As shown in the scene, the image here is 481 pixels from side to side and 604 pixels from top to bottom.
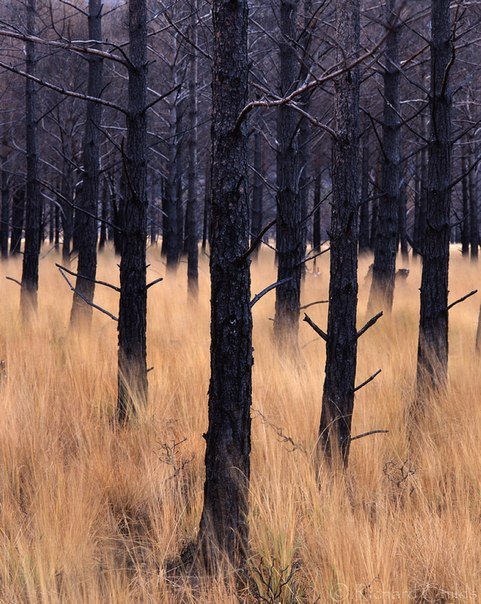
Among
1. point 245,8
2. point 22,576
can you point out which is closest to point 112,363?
point 22,576

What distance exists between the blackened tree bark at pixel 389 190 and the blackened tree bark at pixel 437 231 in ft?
11.1

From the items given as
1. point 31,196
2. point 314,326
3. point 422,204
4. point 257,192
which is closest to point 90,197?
point 31,196

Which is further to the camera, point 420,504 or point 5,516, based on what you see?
point 420,504

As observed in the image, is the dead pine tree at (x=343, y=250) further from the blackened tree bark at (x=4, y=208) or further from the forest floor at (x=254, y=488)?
the blackened tree bark at (x=4, y=208)

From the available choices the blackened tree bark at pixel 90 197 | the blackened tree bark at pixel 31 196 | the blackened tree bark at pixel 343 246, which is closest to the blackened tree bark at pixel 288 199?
the blackened tree bark at pixel 90 197

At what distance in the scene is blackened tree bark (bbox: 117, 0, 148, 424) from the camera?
17.3ft

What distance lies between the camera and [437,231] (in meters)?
5.66

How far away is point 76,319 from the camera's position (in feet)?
29.1

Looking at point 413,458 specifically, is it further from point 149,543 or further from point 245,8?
point 245,8

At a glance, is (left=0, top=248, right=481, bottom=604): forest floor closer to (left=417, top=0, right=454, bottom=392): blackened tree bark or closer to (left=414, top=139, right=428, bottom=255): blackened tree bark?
(left=417, top=0, right=454, bottom=392): blackened tree bark

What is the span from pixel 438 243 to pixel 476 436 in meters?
1.71

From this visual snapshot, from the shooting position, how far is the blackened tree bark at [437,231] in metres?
5.61

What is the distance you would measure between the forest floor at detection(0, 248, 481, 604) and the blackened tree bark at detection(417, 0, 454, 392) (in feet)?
0.94

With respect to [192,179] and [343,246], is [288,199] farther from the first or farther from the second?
[192,179]
